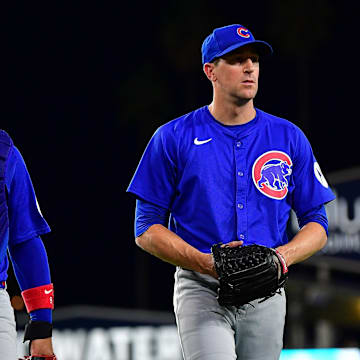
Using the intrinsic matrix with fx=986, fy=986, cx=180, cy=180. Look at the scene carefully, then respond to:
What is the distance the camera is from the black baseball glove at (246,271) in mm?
4531

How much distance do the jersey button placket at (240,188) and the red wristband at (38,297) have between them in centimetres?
96

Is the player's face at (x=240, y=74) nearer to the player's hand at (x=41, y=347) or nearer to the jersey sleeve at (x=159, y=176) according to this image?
the jersey sleeve at (x=159, y=176)

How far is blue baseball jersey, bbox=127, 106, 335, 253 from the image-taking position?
482 cm

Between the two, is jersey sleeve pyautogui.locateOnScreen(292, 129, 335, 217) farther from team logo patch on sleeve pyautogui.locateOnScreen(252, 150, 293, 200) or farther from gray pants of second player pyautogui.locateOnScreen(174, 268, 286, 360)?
gray pants of second player pyautogui.locateOnScreen(174, 268, 286, 360)

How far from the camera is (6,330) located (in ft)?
13.9

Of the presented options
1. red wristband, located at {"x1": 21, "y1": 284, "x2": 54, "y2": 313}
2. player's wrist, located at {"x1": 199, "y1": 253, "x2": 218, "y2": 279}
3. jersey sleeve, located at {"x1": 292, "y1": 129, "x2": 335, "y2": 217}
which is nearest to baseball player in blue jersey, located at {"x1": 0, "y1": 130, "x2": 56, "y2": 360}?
red wristband, located at {"x1": 21, "y1": 284, "x2": 54, "y2": 313}

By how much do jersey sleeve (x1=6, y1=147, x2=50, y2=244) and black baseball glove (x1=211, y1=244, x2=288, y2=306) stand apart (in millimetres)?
847

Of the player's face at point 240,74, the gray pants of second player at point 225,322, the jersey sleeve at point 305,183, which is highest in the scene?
the player's face at point 240,74

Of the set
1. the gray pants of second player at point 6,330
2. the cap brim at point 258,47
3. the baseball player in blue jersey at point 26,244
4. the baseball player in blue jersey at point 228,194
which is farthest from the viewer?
the cap brim at point 258,47

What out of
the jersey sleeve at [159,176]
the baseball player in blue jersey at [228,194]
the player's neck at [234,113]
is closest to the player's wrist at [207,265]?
the baseball player in blue jersey at [228,194]

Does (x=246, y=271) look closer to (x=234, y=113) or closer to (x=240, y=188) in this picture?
(x=240, y=188)

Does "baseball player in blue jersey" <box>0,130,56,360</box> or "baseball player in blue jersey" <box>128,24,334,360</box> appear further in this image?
"baseball player in blue jersey" <box>128,24,334,360</box>

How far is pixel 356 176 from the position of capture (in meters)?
14.0

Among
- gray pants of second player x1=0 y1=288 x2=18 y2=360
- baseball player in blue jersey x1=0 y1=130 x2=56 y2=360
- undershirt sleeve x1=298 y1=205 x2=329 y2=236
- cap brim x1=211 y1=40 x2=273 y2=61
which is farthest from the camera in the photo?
undershirt sleeve x1=298 y1=205 x2=329 y2=236
